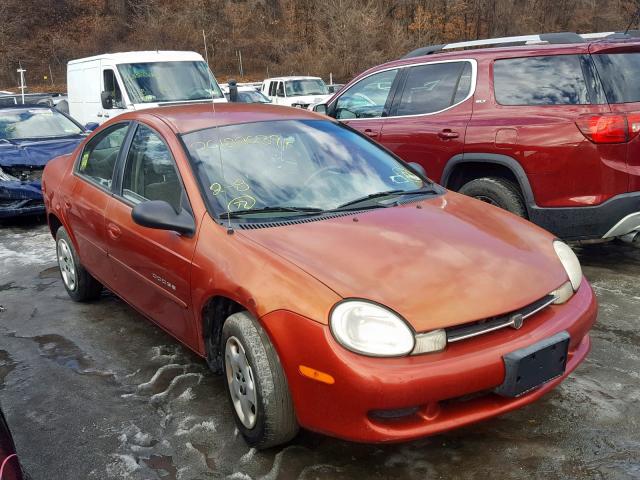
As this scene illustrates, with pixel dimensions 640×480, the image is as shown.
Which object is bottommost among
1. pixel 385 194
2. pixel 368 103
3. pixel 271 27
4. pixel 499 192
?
pixel 499 192

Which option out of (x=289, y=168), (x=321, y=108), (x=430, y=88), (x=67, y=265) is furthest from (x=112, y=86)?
(x=289, y=168)

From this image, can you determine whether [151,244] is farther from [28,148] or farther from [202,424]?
[28,148]

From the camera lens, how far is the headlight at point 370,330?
247 centimetres

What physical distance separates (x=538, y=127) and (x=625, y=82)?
2.27ft

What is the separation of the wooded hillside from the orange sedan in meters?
38.7

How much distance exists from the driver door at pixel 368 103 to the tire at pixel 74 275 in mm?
2868

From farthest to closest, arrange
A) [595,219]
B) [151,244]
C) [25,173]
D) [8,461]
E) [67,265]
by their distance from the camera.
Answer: [25,173] < [67,265] < [595,219] < [151,244] < [8,461]

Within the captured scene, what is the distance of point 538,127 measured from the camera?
4.99m

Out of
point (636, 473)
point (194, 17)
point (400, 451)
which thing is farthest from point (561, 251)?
point (194, 17)

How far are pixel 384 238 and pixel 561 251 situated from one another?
935 mm

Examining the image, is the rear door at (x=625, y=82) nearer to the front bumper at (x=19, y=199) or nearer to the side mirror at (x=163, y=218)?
the side mirror at (x=163, y=218)

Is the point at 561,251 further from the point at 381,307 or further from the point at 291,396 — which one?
the point at 291,396

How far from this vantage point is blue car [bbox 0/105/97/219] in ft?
25.2

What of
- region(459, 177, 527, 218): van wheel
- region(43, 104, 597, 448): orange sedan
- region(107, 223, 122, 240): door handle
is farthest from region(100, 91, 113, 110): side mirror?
region(107, 223, 122, 240): door handle
